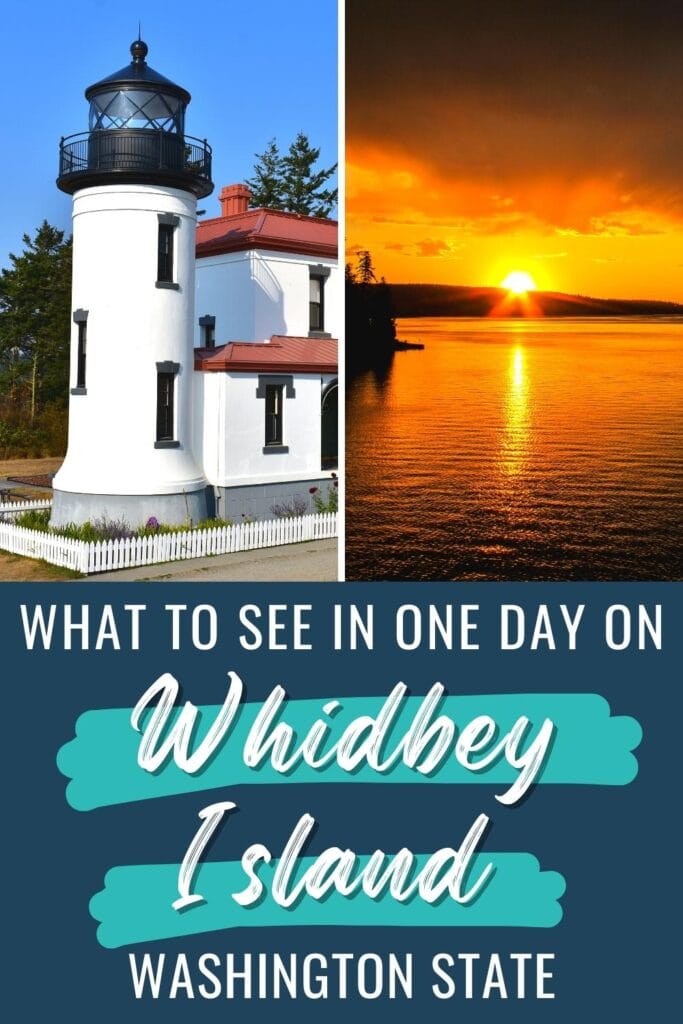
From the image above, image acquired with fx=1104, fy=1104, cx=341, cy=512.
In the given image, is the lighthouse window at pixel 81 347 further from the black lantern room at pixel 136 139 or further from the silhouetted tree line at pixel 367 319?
the silhouetted tree line at pixel 367 319

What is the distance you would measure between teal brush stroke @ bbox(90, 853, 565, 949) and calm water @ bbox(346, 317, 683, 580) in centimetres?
249

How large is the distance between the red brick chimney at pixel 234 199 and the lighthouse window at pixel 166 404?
8415 millimetres

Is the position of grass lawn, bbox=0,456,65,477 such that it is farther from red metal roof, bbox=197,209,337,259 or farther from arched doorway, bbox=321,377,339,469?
arched doorway, bbox=321,377,339,469

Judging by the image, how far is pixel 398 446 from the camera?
9312 mm

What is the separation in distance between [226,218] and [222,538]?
1063 cm

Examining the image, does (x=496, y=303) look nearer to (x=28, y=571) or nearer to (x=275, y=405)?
(x=28, y=571)

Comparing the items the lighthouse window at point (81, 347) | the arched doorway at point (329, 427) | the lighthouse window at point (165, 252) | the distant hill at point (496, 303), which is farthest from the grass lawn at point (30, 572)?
the distant hill at point (496, 303)

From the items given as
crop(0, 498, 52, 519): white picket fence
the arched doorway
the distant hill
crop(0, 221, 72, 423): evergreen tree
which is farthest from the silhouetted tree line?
crop(0, 221, 72, 423): evergreen tree

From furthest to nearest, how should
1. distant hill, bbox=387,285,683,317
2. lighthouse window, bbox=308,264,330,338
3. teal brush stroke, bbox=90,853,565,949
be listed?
lighthouse window, bbox=308,264,330,338 → distant hill, bbox=387,285,683,317 → teal brush stroke, bbox=90,853,565,949

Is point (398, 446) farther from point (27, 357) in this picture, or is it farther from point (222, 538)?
point (27, 357)

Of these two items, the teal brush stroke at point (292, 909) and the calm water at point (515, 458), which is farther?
the calm water at point (515, 458)

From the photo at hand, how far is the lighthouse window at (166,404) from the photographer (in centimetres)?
2136

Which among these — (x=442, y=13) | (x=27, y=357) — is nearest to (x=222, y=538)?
(x=442, y=13)

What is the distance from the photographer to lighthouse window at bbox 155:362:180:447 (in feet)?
70.1
